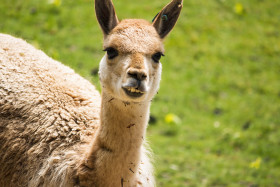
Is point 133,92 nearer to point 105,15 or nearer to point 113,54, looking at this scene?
point 113,54

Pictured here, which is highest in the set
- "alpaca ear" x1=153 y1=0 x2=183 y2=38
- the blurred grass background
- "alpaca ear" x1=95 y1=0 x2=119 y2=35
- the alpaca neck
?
the blurred grass background

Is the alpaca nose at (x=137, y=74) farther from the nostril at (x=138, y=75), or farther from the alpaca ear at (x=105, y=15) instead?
the alpaca ear at (x=105, y=15)

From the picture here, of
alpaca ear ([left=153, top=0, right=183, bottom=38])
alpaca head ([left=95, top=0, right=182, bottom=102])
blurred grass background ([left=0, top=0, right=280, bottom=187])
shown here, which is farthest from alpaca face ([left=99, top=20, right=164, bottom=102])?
blurred grass background ([left=0, top=0, right=280, bottom=187])

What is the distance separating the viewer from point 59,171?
305 centimetres

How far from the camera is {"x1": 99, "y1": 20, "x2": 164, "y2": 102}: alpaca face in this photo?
104 inches

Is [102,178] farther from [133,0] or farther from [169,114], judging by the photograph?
[133,0]

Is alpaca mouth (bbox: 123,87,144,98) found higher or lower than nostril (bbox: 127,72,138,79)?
lower

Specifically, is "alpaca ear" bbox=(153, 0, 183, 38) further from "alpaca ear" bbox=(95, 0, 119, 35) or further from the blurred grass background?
the blurred grass background

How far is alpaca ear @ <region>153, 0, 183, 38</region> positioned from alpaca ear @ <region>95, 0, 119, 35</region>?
0.37m

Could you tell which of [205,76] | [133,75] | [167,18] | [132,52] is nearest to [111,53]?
[132,52]

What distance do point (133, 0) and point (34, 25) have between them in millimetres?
2909

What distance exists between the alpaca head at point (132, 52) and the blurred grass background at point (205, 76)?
275 cm

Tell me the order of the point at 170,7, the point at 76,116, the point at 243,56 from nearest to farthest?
the point at 170,7 < the point at 76,116 < the point at 243,56

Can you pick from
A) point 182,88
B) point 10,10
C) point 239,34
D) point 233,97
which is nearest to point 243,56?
point 239,34
